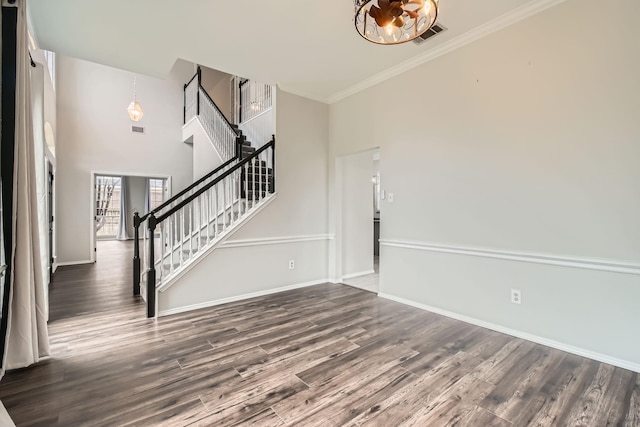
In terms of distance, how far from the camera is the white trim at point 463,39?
260 centimetres

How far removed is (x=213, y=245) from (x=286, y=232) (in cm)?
114

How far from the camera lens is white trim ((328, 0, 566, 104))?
8.53 feet

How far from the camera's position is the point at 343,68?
3793 millimetres

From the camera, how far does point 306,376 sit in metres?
2.10

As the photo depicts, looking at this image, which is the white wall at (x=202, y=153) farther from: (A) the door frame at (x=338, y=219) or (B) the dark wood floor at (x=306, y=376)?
(B) the dark wood floor at (x=306, y=376)

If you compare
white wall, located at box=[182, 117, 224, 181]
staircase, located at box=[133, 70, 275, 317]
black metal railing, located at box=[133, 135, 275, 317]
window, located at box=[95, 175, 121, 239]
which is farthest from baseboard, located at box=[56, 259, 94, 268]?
window, located at box=[95, 175, 121, 239]

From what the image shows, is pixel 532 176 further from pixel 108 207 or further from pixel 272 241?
pixel 108 207

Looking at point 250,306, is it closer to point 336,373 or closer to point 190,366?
point 190,366

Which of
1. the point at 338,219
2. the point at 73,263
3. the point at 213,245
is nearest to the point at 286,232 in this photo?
the point at 338,219

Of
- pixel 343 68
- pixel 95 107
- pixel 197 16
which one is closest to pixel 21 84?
pixel 197 16

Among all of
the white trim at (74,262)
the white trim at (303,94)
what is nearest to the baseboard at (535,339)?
the white trim at (303,94)

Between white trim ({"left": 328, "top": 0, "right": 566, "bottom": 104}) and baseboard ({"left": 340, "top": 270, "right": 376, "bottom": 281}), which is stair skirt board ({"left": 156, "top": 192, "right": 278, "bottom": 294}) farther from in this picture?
white trim ({"left": 328, "top": 0, "right": 566, "bottom": 104})

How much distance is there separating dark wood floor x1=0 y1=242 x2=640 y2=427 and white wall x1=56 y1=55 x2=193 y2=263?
4.25 metres

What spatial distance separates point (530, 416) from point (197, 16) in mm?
4050
